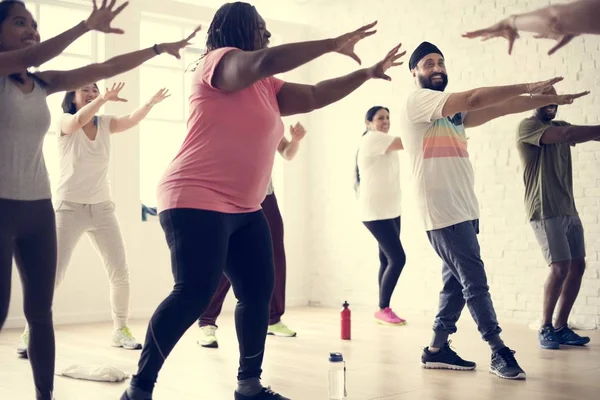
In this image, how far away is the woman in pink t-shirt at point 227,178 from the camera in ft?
8.02

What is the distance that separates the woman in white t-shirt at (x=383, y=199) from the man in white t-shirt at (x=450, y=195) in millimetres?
2058

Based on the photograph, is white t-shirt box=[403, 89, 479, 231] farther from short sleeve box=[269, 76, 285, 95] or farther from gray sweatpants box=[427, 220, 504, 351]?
short sleeve box=[269, 76, 285, 95]

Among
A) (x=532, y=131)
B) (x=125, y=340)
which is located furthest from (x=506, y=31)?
(x=125, y=340)

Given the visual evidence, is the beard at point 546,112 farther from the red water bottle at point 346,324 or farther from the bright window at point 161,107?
the bright window at point 161,107

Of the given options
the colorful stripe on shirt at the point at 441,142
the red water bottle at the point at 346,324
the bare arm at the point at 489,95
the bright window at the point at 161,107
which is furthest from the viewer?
the bright window at the point at 161,107

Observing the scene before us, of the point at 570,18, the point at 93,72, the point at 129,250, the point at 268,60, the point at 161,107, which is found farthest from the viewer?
the point at 161,107

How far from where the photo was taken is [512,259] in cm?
611

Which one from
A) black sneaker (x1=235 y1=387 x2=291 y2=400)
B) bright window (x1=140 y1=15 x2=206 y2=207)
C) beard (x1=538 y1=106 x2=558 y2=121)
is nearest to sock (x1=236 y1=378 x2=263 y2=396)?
black sneaker (x1=235 y1=387 x2=291 y2=400)

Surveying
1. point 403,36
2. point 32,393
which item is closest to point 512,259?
point 403,36

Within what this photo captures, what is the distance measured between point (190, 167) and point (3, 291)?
0.73m

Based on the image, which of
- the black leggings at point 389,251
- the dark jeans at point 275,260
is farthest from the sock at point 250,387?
the black leggings at point 389,251

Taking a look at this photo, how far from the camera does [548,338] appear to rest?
462 centimetres

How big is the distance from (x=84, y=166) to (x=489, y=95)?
2.56m

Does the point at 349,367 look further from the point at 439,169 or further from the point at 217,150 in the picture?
the point at 217,150
